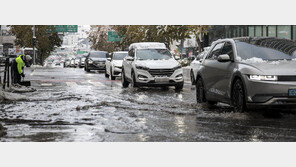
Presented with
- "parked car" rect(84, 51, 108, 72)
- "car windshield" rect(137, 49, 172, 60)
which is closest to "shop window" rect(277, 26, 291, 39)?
"parked car" rect(84, 51, 108, 72)

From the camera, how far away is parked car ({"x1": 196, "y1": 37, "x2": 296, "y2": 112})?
33.1ft

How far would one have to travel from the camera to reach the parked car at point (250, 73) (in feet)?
33.1

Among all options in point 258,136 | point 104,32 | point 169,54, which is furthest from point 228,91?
point 104,32

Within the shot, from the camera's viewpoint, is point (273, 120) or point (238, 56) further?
point (238, 56)

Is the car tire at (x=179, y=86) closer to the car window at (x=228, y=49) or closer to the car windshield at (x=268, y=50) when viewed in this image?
the car window at (x=228, y=49)

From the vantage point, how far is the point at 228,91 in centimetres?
1125

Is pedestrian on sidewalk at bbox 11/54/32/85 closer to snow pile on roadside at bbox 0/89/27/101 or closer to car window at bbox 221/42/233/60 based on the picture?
snow pile on roadside at bbox 0/89/27/101

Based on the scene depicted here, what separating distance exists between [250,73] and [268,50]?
1.23 meters

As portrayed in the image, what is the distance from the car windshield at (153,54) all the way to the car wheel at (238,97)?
9509 mm

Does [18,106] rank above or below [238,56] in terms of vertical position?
below

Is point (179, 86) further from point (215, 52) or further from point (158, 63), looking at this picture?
point (215, 52)

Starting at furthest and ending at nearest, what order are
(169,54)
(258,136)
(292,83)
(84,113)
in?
1. (169,54)
2. (84,113)
3. (292,83)
4. (258,136)
